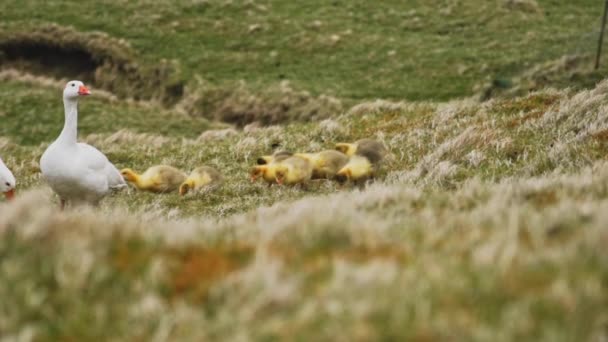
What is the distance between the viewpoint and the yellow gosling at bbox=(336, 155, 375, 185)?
40.6 ft

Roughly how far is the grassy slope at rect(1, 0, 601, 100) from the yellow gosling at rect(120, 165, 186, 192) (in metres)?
21.2

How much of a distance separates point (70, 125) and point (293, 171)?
12.2 ft

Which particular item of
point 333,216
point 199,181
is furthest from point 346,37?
point 333,216


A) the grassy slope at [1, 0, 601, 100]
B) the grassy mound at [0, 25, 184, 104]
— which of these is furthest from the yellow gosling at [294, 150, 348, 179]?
the grassy mound at [0, 25, 184, 104]

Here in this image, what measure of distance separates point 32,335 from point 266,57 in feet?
118

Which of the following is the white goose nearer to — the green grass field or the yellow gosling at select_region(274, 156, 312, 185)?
the green grass field

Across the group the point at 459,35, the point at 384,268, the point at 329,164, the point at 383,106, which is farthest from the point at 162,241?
the point at 459,35

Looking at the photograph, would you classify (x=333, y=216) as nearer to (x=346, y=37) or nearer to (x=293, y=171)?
(x=293, y=171)

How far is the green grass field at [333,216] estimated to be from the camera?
11.6ft

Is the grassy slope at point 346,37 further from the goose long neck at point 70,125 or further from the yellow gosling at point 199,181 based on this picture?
Result: the goose long neck at point 70,125

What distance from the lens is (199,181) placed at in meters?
12.7

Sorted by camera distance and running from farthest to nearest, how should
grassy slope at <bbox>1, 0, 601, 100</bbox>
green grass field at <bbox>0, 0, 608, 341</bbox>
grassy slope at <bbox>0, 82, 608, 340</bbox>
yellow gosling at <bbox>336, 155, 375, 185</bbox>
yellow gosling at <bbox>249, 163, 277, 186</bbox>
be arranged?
grassy slope at <bbox>1, 0, 601, 100</bbox> → yellow gosling at <bbox>249, 163, 277, 186</bbox> → yellow gosling at <bbox>336, 155, 375, 185</bbox> → green grass field at <bbox>0, 0, 608, 341</bbox> → grassy slope at <bbox>0, 82, 608, 340</bbox>

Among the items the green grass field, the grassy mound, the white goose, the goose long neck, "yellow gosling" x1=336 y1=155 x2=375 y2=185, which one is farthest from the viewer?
the grassy mound

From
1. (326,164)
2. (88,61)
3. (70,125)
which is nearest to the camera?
(70,125)
